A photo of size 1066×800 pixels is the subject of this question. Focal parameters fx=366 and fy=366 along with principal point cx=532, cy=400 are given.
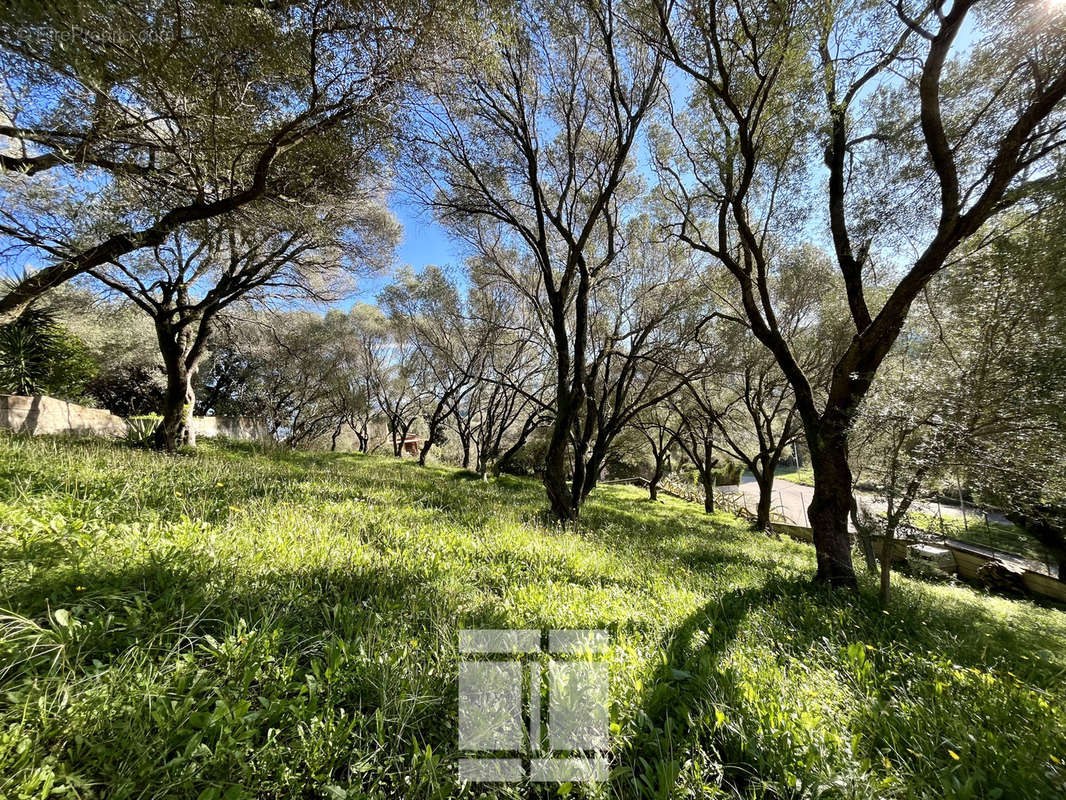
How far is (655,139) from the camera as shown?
8.93 metres

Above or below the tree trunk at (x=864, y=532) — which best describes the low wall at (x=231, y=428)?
below

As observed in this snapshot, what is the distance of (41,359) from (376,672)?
16.9m

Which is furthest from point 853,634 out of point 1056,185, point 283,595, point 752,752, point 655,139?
point 655,139

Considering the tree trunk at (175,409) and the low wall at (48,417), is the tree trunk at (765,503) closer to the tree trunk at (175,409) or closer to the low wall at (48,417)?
the tree trunk at (175,409)

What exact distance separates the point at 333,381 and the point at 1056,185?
27.7 metres

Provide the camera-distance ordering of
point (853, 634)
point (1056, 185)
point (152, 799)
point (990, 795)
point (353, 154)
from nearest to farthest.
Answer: point (152, 799) < point (990, 795) < point (853, 634) < point (1056, 185) < point (353, 154)

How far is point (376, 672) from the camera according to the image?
195cm

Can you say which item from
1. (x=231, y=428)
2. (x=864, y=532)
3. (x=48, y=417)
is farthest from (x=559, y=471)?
(x=231, y=428)

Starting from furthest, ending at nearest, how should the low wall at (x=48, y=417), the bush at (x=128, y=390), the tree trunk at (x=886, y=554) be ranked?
the bush at (x=128, y=390) < the low wall at (x=48, y=417) < the tree trunk at (x=886, y=554)

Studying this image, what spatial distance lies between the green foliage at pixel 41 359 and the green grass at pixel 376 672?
11.0 meters

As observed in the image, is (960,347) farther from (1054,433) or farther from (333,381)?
(333,381)

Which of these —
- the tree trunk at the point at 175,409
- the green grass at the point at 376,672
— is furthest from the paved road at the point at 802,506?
the tree trunk at the point at 175,409

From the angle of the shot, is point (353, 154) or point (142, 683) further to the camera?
point (353, 154)

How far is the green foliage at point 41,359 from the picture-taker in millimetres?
10180
